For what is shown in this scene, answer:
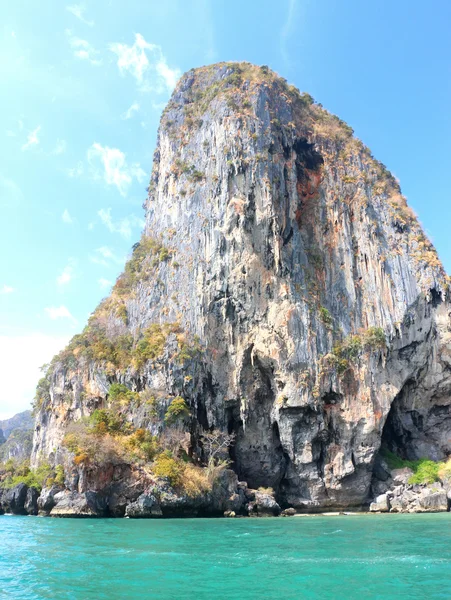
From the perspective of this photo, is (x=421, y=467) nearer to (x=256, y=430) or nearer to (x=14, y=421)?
(x=256, y=430)

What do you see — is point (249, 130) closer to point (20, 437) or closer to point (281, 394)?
point (281, 394)

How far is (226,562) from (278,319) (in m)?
33.0

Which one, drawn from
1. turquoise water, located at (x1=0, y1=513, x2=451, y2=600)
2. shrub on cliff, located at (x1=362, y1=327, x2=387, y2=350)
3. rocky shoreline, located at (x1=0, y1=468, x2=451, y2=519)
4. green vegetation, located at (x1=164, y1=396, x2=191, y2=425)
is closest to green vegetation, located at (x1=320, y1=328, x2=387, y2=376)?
shrub on cliff, located at (x1=362, y1=327, x2=387, y2=350)

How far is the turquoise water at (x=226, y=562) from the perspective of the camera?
1469cm

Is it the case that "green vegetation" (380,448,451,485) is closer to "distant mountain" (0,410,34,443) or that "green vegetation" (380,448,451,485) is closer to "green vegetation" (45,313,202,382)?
"green vegetation" (45,313,202,382)

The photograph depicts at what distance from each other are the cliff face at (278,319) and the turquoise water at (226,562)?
1852 centimetres

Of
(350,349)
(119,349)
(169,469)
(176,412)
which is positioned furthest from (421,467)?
(119,349)

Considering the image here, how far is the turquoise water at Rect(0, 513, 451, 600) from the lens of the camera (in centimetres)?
1469

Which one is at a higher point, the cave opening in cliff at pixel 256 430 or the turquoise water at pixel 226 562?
the cave opening in cliff at pixel 256 430

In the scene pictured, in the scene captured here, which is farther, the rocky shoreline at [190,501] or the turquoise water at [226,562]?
the rocky shoreline at [190,501]

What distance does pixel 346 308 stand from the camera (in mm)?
54969

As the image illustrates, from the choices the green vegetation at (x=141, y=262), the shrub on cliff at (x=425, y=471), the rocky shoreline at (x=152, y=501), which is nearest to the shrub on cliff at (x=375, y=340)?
the shrub on cliff at (x=425, y=471)

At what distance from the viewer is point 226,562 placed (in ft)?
62.5

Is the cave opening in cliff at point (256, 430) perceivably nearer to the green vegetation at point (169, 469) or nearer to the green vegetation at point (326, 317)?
the green vegetation at point (326, 317)
